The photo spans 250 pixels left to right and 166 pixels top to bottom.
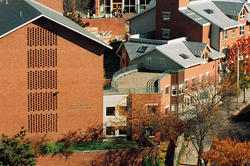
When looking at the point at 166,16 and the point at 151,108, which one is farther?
the point at 166,16

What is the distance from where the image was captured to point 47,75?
164ft

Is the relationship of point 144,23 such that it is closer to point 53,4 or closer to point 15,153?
point 53,4

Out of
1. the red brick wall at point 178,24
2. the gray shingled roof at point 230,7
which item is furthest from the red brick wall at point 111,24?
the gray shingled roof at point 230,7

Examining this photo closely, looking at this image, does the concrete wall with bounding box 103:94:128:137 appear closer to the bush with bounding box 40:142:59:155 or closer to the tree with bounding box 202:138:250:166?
the bush with bounding box 40:142:59:155

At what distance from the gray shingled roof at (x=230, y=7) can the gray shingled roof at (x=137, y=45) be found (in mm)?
13702

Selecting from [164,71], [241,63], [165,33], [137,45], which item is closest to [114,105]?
[164,71]

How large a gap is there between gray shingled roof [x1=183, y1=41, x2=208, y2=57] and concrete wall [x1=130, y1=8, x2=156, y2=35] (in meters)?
10.7

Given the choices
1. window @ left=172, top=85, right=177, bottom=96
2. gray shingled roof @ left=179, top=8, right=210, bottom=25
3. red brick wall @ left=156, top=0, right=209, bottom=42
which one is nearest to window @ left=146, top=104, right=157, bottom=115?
window @ left=172, top=85, right=177, bottom=96

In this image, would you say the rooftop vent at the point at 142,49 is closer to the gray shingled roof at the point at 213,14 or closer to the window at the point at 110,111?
the gray shingled roof at the point at 213,14

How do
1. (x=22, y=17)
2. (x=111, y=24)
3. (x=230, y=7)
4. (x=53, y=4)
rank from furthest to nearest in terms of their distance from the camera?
1. (x=111, y=24)
2. (x=230, y=7)
3. (x=53, y=4)
4. (x=22, y=17)

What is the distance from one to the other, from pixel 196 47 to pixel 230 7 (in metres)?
12.8

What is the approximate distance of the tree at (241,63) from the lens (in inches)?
2876

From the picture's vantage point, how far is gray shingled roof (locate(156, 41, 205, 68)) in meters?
64.0

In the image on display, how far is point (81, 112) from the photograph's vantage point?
51.4 metres
